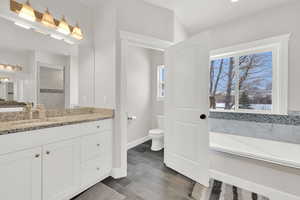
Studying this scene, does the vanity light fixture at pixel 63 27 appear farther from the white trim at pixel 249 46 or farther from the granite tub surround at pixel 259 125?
the granite tub surround at pixel 259 125

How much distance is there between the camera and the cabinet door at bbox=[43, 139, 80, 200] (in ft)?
4.74

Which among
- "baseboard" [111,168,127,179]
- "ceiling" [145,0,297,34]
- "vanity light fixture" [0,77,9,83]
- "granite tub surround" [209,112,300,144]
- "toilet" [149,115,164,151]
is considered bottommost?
"baseboard" [111,168,127,179]

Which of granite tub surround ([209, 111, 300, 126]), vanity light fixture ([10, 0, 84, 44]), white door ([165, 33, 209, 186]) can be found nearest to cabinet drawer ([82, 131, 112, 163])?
white door ([165, 33, 209, 186])

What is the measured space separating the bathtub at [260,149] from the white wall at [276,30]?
24.1 inches

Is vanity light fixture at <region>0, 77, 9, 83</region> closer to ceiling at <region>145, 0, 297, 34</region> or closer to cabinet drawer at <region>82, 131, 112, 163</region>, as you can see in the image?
cabinet drawer at <region>82, 131, 112, 163</region>

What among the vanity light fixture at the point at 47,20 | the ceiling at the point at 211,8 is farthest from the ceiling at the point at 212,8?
the vanity light fixture at the point at 47,20

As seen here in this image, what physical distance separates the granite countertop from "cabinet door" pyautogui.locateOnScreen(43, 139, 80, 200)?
22 cm

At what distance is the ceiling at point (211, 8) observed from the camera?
2.30 meters

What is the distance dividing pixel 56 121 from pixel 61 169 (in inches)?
20.3

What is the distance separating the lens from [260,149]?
2.27 metres

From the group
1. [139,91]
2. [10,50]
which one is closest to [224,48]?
[139,91]

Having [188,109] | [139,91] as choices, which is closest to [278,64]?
[188,109]

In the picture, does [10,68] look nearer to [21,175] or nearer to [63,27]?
[63,27]

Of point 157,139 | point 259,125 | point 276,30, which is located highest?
point 276,30
